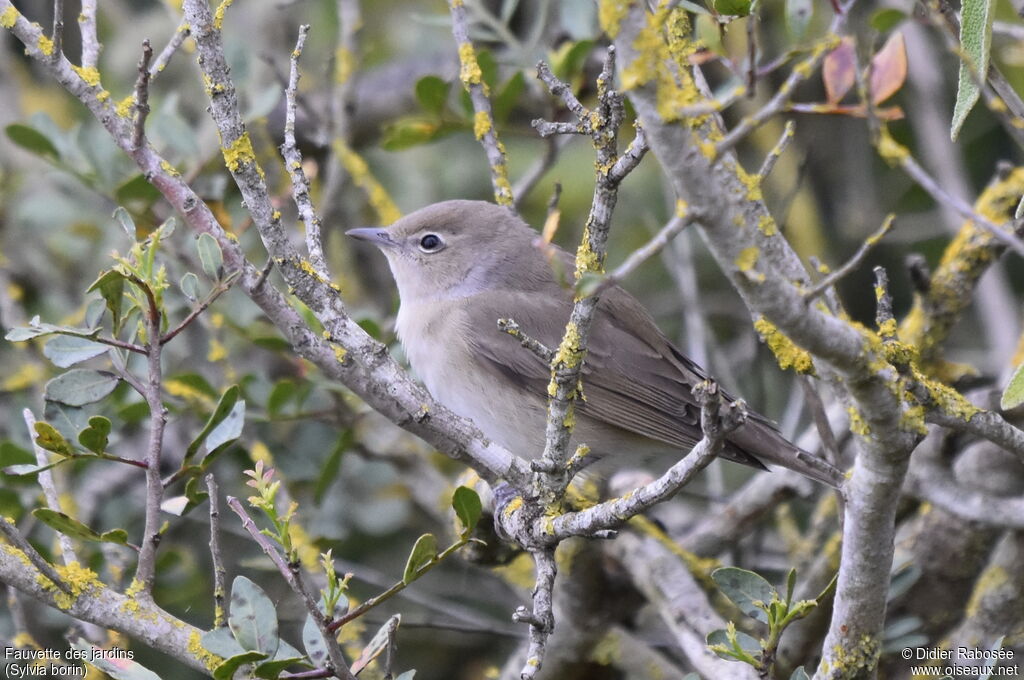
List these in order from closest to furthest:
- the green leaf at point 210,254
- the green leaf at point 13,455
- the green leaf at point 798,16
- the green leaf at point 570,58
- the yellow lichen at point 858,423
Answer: the yellow lichen at point 858,423 → the green leaf at point 798,16 → the green leaf at point 210,254 → the green leaf at point 13,455 → the green leaf at point 570,58

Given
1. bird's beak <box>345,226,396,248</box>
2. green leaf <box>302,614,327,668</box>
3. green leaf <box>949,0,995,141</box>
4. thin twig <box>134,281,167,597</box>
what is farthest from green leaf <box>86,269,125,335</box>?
green leaf <box>949,0,995,141</box>

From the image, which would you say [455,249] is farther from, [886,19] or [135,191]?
[886,19]

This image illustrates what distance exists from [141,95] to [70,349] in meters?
0.68

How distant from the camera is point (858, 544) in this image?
2.44 meters

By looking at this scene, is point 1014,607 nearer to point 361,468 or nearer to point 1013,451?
point 1013,451

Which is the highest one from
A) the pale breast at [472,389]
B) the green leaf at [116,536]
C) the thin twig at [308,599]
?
the pale breast at [472,389]

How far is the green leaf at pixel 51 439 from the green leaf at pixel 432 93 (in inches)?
79.9

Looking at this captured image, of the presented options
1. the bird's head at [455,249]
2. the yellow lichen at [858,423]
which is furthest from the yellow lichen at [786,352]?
the bird's head at [455,249]

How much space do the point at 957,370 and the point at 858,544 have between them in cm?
167

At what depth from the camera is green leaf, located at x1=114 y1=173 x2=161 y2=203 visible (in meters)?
4.11

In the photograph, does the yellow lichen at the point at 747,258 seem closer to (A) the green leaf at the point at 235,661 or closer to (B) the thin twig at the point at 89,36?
(A) the green leaf at the point at 235,661

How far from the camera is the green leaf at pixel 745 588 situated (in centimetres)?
261

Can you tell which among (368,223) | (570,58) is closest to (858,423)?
(570,58)

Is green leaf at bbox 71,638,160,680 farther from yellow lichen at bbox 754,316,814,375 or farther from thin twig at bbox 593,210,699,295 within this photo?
yellow lichen at bbox 754,316,814,375
